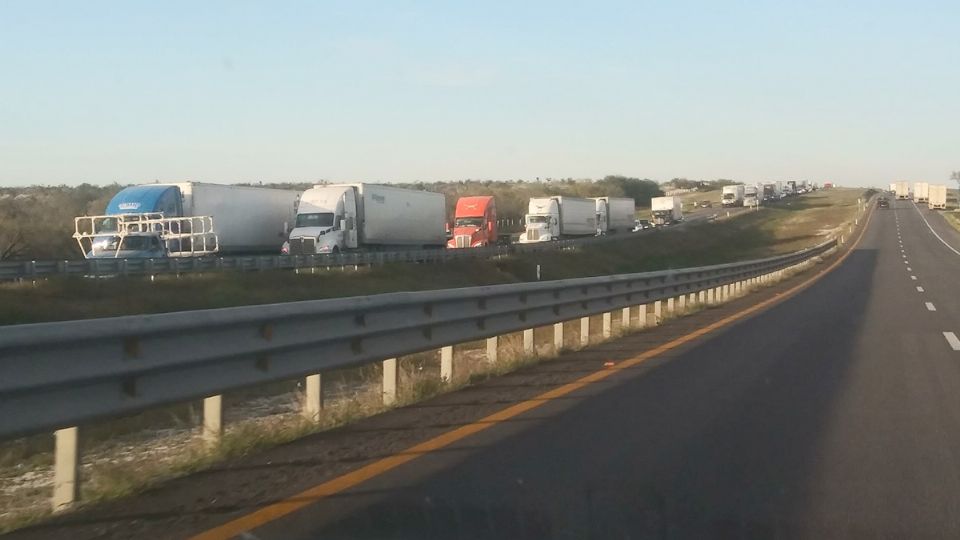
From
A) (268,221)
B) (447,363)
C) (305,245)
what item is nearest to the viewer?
(447,363)

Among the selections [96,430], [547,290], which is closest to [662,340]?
[547,290]

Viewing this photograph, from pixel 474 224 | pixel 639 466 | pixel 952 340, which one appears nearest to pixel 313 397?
pixel 639 466

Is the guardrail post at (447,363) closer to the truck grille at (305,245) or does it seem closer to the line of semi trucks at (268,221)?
the line of semi trucks at (268,221)

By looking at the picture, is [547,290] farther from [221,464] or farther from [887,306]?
[887,306]

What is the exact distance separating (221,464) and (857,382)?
7.63 meters

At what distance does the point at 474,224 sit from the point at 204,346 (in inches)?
2201

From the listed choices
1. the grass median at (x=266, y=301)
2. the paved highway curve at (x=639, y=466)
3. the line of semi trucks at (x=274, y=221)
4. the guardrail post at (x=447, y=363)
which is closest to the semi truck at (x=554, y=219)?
the grass median at (x=266, y=301)

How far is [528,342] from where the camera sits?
14.2m

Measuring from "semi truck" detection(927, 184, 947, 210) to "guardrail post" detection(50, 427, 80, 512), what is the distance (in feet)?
494

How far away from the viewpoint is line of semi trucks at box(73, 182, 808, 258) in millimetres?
42969

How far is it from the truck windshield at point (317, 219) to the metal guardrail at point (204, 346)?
35659 mm

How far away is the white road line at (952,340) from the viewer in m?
16.0

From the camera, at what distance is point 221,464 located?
25.0 ft

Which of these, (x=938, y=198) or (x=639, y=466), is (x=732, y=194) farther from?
(x=639, y=466)
